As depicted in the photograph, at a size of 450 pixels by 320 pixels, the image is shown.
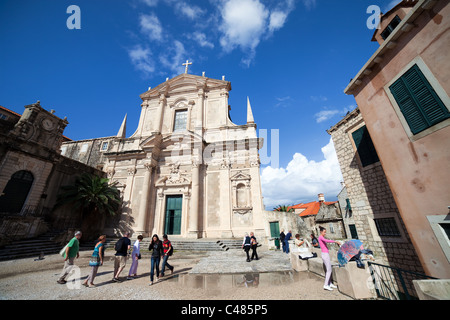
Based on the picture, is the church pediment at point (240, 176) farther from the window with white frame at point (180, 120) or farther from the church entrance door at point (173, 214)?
the window with white frame at point (180, 120)

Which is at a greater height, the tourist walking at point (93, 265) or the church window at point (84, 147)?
the church window at point (84, 147)

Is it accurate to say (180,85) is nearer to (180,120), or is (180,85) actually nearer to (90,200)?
(180,120)

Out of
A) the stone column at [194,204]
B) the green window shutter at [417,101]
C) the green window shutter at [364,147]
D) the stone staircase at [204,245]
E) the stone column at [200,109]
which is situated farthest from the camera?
the stone column at [200,109]

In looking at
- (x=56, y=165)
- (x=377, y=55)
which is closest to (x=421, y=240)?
(x=377, y=55)

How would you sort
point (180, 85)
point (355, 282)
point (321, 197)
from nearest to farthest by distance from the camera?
point (355, 282)
point (180, 85)
point (321, 197)

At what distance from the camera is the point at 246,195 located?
1524cm

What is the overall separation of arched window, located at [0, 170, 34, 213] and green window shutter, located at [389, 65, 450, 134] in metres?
20.6

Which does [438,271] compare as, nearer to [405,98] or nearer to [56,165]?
[405,98]

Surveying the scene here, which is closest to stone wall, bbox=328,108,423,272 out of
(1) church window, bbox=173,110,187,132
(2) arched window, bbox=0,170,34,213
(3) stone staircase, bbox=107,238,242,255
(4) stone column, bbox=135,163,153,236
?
(3) stone staircase, bbox=107,238,242,255

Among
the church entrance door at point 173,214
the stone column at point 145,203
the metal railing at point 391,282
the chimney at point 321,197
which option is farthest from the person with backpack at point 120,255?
the chimney at point 321,197

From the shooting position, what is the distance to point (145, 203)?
1546 centimetres

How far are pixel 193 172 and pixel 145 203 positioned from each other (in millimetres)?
4964

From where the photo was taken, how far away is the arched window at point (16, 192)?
37.5 ft

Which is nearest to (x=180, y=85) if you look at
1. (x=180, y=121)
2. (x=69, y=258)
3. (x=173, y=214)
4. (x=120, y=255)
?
(x=180, y=121)
